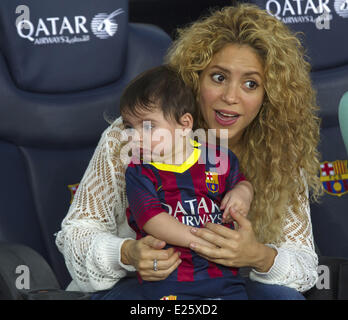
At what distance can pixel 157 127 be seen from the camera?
169 cm

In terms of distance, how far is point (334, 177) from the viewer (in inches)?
96.0

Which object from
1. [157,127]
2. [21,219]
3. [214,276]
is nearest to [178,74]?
[157,127]

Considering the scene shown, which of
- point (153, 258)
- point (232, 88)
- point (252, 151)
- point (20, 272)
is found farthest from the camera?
point (252, 151)

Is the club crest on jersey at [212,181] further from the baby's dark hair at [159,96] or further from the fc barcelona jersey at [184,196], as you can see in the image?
the baby's dark hair at [159,96]

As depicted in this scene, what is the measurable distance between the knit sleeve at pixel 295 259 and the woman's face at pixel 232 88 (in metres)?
0.28

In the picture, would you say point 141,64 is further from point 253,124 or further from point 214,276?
point 214,276

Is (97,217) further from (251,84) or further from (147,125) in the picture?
(251,84)

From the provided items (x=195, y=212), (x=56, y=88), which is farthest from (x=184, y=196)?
(x=56, y=88)

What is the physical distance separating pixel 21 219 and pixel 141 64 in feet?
1.89

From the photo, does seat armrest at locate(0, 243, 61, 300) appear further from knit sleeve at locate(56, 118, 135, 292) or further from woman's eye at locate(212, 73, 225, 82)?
woman's eye at locate(212, 73, 225, 82)

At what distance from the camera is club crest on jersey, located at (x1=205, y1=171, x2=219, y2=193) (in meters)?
1.73

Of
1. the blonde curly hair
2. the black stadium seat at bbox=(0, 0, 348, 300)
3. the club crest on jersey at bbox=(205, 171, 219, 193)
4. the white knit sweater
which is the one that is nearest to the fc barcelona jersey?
the club crest on jersey at bbox=(205, 171, 219, 193)

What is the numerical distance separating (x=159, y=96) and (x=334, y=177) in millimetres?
940

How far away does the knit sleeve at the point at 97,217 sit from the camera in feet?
5.91
